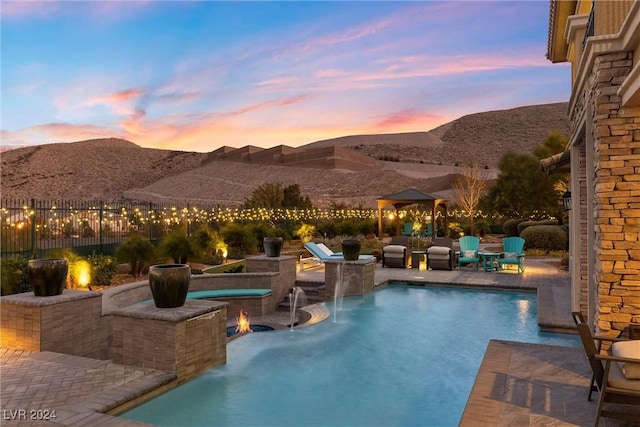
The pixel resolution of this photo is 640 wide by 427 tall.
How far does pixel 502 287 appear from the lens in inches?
406

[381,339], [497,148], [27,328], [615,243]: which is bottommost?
[381,339]

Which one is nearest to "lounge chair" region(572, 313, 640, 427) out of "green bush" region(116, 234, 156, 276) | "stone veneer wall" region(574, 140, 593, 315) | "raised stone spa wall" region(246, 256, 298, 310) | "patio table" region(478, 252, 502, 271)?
"stone veneer wall" region(574, 140, 593, 315)

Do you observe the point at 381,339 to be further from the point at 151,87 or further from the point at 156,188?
the point at 156,188

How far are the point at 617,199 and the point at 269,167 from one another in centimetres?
7633

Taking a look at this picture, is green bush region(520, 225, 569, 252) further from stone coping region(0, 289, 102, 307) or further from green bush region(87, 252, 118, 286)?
stone coping region(0, 289, 102, 307)

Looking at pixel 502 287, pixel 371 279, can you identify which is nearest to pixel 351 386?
pixel 371 279

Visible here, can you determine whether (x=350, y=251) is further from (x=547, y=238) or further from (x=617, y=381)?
(x=547, y=238)

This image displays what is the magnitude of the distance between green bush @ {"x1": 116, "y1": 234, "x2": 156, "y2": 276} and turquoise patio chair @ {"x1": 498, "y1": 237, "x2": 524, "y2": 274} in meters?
9.52

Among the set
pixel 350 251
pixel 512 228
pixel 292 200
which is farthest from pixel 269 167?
pixel 350 251

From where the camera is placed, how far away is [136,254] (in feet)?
33.5

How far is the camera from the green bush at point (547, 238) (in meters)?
17.5

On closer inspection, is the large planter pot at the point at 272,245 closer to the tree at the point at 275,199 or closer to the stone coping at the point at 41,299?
the stone coping at the point at 41,299

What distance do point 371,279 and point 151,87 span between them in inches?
1100

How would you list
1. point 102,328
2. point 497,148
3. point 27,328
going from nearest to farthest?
point 27,328, point 102,328, point 497,148
